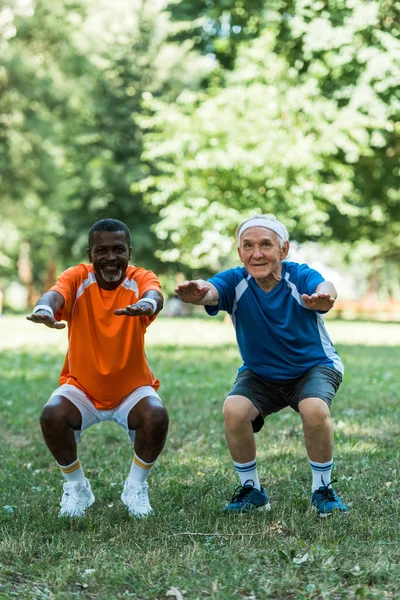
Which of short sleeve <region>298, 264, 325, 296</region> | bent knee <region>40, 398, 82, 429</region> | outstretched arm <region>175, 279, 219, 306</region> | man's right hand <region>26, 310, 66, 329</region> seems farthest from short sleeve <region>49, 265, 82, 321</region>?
short sleeve <region>298, 264, 325, 296</region>

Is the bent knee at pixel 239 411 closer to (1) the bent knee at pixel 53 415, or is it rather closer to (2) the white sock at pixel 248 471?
(2) the white sock at pixel 248 471

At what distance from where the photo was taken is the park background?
3.52 meters

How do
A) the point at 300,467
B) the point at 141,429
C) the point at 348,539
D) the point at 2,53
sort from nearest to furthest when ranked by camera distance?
the point at 348,539 < the point at 141,429 < the point at 300,467 < the point at 2,53

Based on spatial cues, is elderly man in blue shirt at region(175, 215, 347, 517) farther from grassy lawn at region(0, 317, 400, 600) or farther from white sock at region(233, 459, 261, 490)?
grassy lawn at region(0, 317, 400, 600)

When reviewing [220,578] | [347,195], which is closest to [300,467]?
[220,578]

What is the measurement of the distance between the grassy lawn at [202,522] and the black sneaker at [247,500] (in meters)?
0.10

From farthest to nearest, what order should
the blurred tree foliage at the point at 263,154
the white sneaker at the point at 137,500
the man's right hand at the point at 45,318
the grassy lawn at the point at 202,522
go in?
the blurred tree foliage at the point at 263,154 → the white sneaker at the point at 137,500 → the man's right hand at the point at 45,318 → the grassy lawn at the point at 202,522

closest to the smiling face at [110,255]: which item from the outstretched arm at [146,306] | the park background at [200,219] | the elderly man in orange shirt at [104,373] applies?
the elderly man in orange shirt at [104,373]

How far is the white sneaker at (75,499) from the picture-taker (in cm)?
432

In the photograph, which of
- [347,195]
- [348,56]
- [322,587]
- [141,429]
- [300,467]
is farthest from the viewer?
[347,195]

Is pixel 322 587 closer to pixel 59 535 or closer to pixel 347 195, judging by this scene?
pixel 59 535

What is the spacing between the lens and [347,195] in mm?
23781

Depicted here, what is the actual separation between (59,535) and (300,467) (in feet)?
6.64

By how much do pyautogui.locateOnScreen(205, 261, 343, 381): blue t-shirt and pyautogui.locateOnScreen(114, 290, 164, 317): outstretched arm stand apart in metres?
0.32
